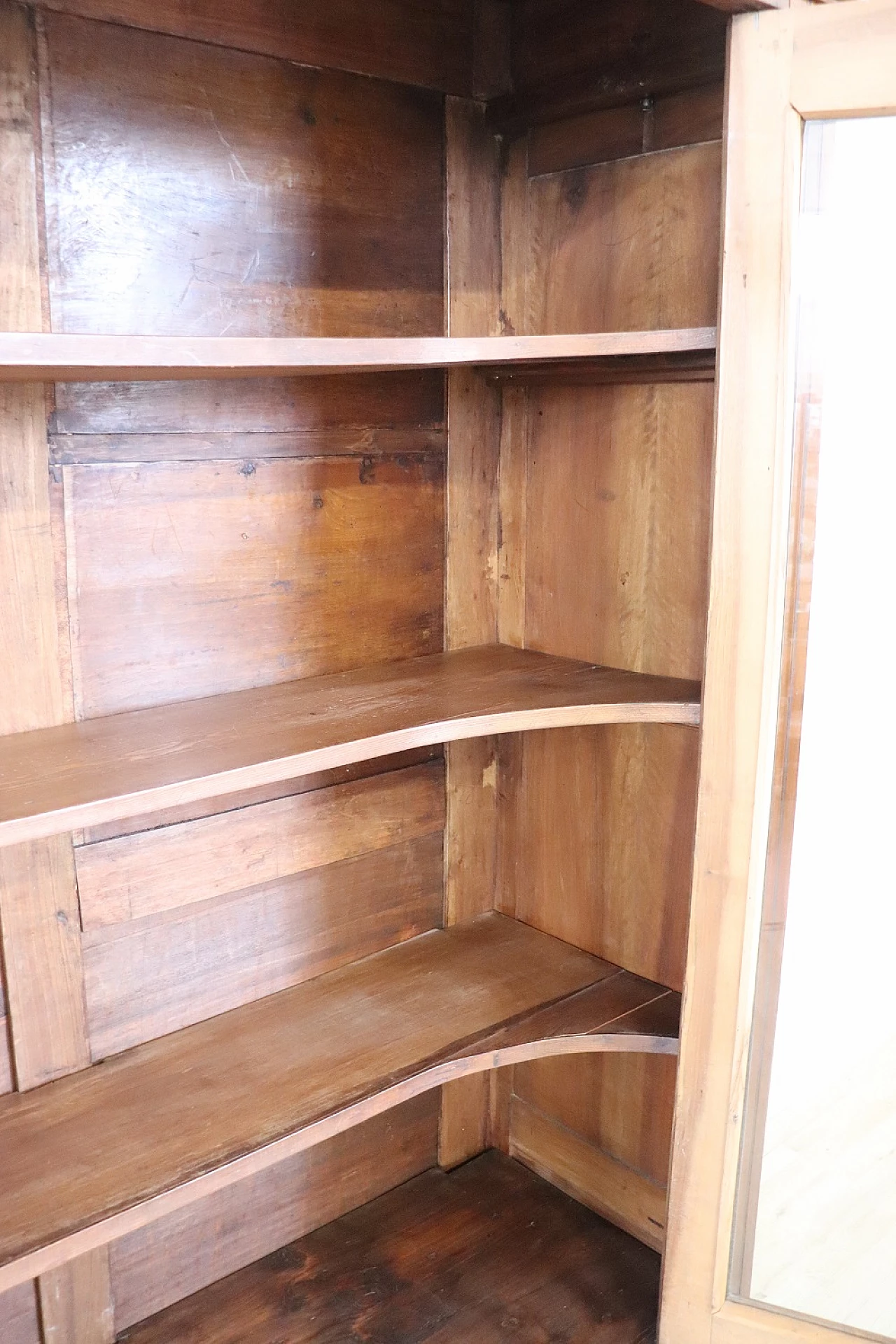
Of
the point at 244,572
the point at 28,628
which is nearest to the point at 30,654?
the point at 28,628

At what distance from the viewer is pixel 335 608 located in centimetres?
190

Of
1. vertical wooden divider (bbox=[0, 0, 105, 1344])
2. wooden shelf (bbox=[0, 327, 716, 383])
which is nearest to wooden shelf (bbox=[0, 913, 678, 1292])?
vertical wooden divider (bbox=[0, 0, 105, 1344])

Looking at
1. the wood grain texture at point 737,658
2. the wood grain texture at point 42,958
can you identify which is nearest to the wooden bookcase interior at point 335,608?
the wood grain texture at point 42,958

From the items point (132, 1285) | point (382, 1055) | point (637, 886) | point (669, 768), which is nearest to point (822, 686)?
point (669, 768)

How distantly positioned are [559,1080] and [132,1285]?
826 mm

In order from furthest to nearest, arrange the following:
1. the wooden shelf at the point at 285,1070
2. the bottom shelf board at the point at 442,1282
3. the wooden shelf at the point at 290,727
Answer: the bottom shelf board at the point at 442,1282 → the wooden shelf at the point at 285,1070 → the wooden shelf at the point at 290,727

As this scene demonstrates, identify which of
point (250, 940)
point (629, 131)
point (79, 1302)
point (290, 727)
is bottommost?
point (79, 1302)

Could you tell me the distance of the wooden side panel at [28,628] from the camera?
145cm

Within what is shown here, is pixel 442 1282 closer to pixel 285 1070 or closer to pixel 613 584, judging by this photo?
pixel 285 1070

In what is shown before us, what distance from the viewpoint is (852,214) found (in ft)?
4.76

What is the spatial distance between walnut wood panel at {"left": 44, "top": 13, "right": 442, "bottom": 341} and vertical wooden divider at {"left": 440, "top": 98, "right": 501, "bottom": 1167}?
1.9 inches

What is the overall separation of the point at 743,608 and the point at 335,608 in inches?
27.0

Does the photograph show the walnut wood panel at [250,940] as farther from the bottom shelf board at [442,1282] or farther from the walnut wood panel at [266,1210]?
the bottom shelf board at [442,1282]

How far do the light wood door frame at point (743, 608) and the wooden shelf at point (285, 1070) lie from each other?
0.57 ft
